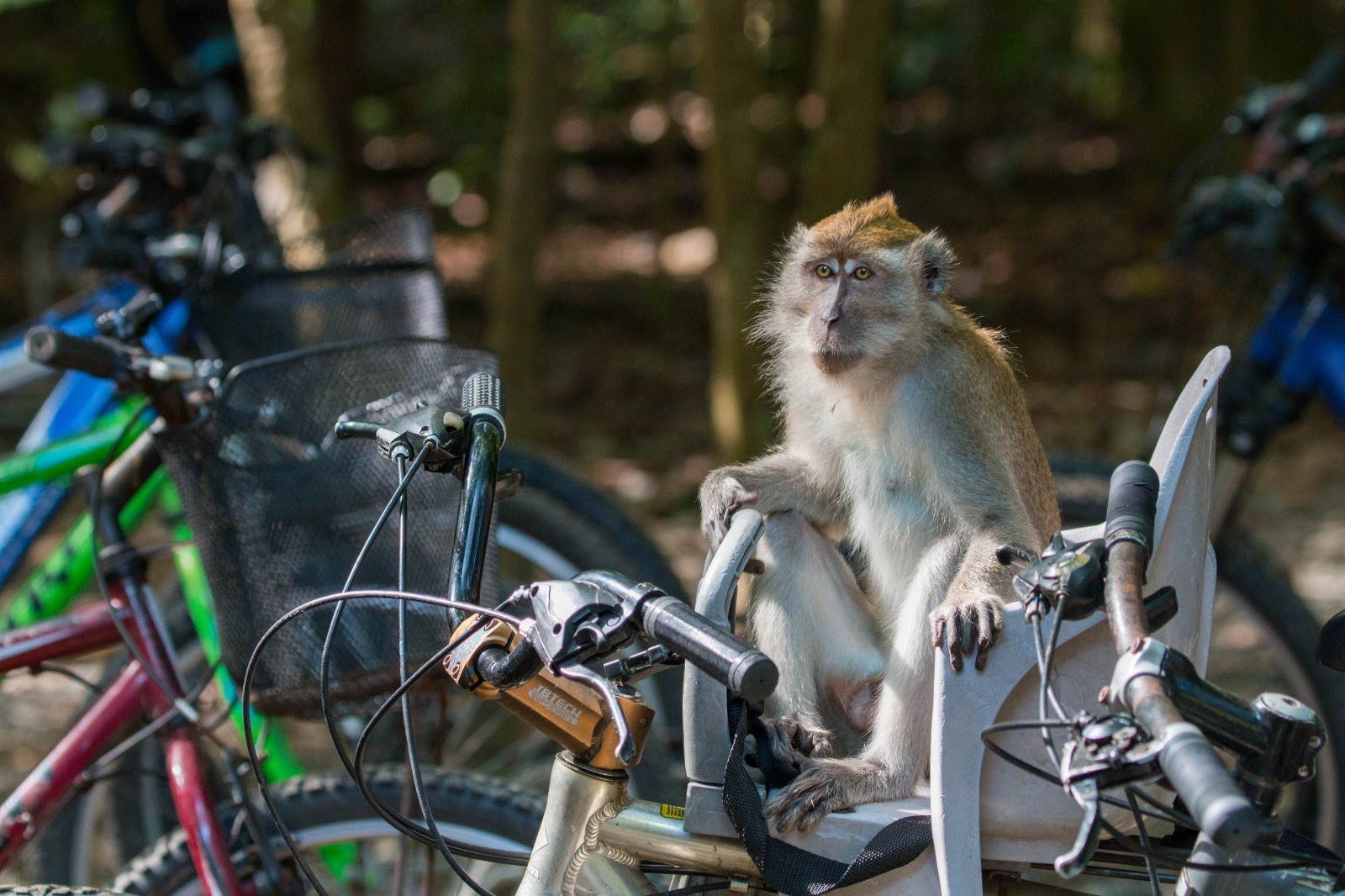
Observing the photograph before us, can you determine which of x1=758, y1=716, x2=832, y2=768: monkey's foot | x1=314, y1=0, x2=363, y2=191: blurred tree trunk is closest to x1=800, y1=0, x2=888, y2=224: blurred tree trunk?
x1=758, y1=716, x2=832, y2=768: monkey's foot

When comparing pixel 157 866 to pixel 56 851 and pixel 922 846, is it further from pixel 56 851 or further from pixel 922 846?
pixel 922 846

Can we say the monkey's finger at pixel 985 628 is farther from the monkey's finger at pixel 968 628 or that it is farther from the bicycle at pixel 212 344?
the bicycle at pixel 212 344

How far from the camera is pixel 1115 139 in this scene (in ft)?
34.0

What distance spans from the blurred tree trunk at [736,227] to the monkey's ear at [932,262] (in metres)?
1.81

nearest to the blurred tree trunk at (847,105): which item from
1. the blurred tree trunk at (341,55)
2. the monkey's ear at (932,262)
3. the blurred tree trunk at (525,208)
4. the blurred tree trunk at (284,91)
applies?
the blurred tree trunk at (525,208)

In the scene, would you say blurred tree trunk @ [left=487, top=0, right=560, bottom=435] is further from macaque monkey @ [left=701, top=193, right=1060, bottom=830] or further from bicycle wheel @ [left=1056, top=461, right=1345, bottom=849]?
macaque monkey @ [left=701, top=193, right=1060, bottom=830]

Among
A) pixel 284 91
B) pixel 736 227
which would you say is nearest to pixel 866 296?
pixel 736 227

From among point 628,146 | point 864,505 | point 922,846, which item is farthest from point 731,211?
point 628,146

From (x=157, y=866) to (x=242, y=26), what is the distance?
3.06 metres

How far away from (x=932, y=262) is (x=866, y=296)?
16cm

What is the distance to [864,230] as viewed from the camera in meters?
2.26

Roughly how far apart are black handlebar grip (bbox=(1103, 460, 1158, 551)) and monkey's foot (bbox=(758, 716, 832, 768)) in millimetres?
691

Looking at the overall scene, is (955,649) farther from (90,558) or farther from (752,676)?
(90,558)

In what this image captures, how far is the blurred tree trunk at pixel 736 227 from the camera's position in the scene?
165 inches
